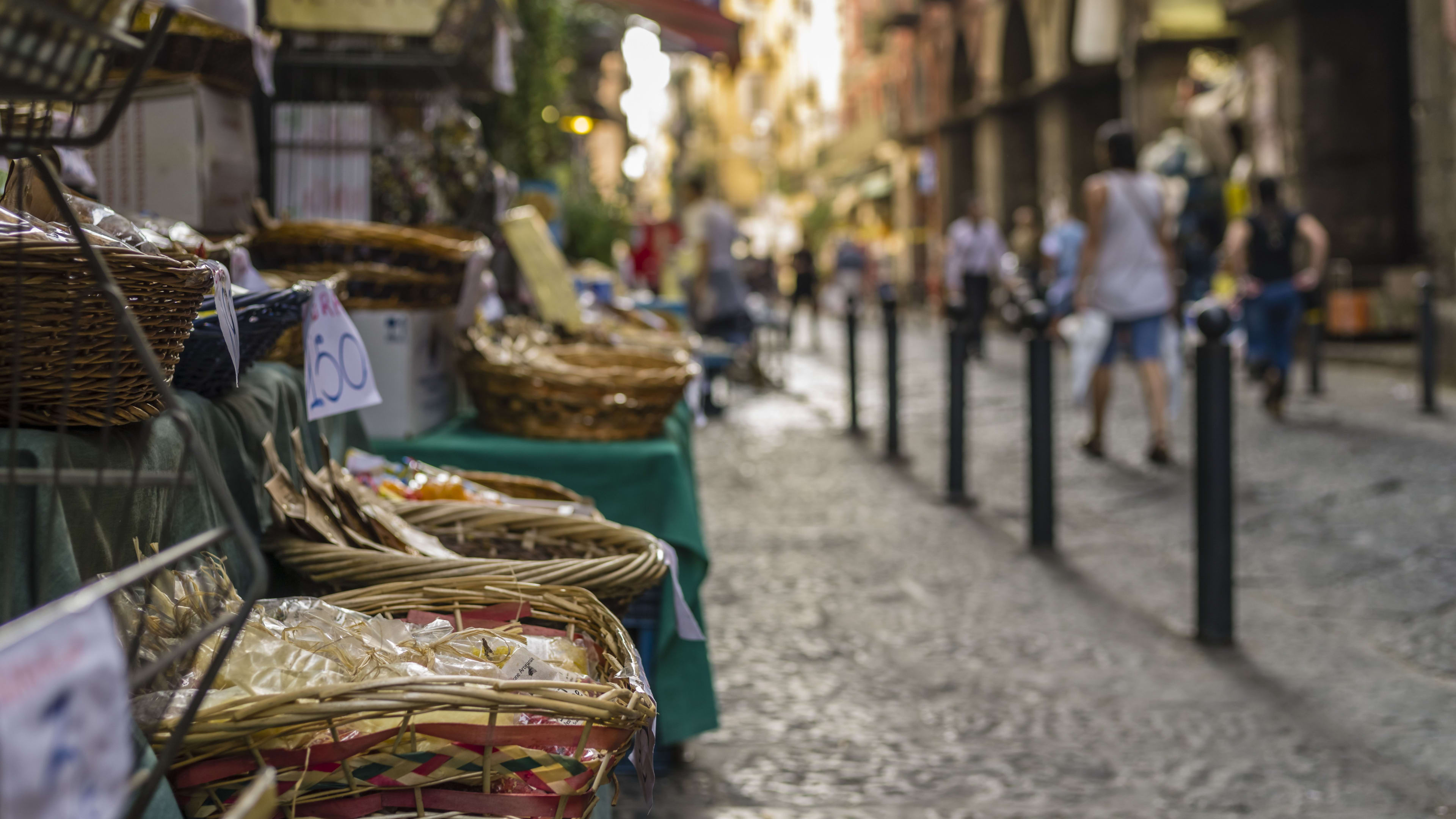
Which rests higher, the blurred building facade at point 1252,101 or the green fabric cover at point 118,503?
the blurred building facade at point 1252,101

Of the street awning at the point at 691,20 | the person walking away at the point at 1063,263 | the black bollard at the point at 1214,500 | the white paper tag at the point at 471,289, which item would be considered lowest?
the black bollard at the point at 1214,500

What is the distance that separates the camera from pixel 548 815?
1434 mm

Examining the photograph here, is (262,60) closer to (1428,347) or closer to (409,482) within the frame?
(409,482)

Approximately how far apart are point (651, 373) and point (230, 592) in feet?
6.27

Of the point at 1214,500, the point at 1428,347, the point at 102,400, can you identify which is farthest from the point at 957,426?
the point at 102,400

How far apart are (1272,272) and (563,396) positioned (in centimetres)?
775

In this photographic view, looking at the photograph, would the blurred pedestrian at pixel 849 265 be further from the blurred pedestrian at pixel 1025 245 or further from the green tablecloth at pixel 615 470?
the green tablecloth at pixel 615 470

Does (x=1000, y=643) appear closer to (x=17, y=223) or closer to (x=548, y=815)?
(x=548, y=815)

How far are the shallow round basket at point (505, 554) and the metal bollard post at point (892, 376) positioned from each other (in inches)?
229

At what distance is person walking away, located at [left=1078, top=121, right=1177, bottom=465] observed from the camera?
25.1 feet

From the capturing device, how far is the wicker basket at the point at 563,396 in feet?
11.1

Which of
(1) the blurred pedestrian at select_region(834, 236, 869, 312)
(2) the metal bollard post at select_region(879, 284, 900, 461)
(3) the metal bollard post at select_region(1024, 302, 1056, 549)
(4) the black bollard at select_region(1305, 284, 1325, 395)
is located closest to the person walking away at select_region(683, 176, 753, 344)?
(2) the metal bollard post at select_region(879, 284, 900, 461)

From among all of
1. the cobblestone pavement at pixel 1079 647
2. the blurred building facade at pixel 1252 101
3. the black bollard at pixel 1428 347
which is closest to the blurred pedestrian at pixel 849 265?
the blurred building facade at pixel 1252 101

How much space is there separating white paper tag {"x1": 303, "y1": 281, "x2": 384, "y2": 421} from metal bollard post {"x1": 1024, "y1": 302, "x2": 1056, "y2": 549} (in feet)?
11.7
